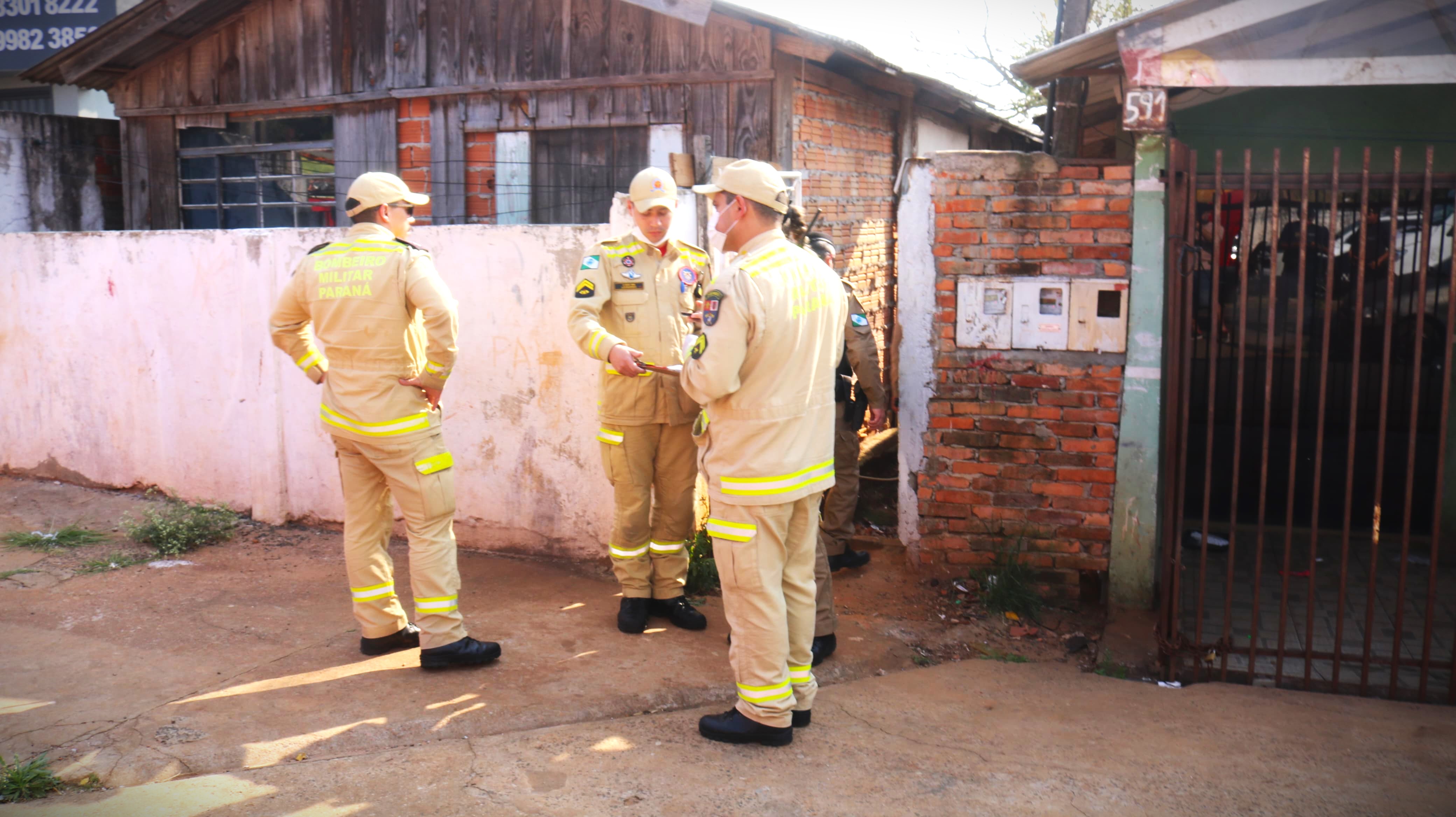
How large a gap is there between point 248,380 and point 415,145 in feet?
11.3

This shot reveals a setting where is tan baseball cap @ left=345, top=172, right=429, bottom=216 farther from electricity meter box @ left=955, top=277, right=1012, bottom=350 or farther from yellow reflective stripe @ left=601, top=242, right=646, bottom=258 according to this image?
electricity meter box @ left=955, top=277, right=1012, bottom=350

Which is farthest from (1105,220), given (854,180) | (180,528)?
(180,528)

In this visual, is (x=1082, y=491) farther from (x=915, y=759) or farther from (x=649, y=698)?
(x=649, y=698)

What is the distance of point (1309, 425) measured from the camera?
749cm

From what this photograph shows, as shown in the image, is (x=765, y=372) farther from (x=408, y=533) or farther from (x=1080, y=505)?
(x=1080, y=505)

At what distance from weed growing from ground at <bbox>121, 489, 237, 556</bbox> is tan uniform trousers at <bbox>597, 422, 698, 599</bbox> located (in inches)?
104

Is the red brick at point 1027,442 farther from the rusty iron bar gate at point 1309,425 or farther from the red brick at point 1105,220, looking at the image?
the red brick at point 1105,220

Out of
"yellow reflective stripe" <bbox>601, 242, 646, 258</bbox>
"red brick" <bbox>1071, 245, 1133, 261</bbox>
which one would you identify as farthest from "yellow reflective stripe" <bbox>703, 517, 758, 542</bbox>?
"red brick" <bbox>1071, 245, 1133, 261</bbox>

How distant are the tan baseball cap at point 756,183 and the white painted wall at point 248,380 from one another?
1.64 meters

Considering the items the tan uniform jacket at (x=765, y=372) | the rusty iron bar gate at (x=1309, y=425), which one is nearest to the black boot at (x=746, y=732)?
the tan uniform jacket at (x=765, y=372)

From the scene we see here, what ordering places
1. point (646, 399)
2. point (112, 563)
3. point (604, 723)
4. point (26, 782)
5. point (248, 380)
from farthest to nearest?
point (248, 380) → point (112, 563) → point (646, 399) → point (604, 723) → point (26, 782)

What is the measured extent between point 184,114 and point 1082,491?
8.75 meters

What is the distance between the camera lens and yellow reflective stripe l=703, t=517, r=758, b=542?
344 centimetres

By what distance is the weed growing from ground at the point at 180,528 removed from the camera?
572 cm
